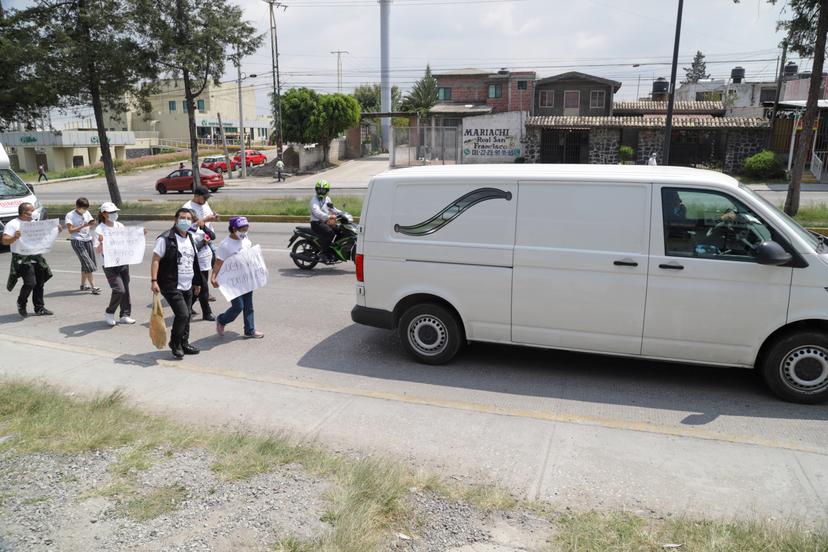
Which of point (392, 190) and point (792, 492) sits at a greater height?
point (392, 190)

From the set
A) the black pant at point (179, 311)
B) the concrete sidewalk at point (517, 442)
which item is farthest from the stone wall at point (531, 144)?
the concrete sidewalk at point (517, 442)

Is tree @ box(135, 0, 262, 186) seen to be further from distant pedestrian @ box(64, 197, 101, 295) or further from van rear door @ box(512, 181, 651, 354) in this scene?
van rear door @ box(512, 181, 651, 354)

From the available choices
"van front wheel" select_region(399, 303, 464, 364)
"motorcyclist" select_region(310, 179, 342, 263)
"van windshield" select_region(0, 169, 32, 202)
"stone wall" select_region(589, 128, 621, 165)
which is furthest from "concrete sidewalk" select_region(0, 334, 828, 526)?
"stone wall" select_region(589, 128, 621, 165)

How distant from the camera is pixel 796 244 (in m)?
5.61

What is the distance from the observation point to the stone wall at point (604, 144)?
1624 inches

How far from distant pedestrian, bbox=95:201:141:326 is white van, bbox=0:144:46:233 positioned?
7.93 m

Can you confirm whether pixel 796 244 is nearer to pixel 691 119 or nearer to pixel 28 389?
pixel 28 389

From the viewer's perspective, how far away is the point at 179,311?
7.27 metres

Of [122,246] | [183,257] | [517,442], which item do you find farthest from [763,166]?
[517,442]

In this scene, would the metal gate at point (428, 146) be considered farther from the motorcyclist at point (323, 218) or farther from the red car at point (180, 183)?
the motorcyclist at point (323, 218)

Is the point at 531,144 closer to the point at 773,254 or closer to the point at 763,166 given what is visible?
the point at 763,166

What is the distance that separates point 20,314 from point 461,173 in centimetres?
698

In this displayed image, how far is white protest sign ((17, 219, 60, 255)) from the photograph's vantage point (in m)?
9.02

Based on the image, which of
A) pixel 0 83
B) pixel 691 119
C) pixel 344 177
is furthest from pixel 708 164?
pixel 0 83
